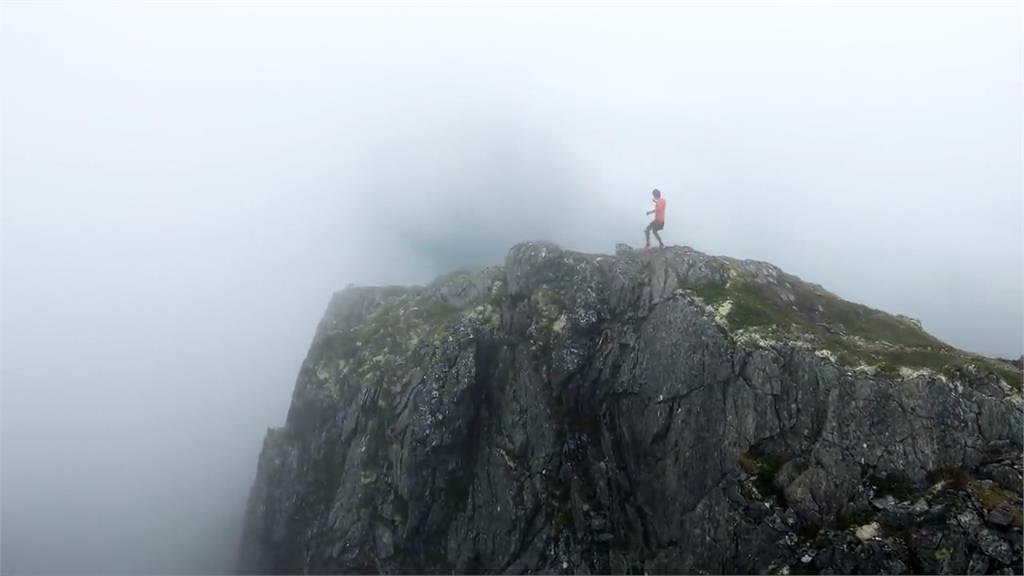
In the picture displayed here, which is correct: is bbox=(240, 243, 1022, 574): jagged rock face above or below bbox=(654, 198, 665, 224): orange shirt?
below

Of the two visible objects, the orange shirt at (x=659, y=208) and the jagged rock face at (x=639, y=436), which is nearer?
the jagged rock face at (x=639, y=436)

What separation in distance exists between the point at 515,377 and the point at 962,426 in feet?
134

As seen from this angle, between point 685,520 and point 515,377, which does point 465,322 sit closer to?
point 515,377

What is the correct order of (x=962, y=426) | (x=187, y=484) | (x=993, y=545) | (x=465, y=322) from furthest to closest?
1. (x=187, y=484)
2. (x=465, y=322)
3. (x=962, y=426)
4. (x=993, y=545)

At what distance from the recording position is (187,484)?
19488 centimetres

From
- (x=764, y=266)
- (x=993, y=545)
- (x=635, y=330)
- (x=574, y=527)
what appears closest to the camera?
(x=993, y=545)

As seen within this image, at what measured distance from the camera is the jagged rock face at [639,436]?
4584 cm

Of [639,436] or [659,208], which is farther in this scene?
[659,208]

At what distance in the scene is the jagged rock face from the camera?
45844 millimetres

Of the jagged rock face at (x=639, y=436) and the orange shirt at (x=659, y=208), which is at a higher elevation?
the orange shirt at (x=659, y=208)

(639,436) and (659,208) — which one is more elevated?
(659,208)

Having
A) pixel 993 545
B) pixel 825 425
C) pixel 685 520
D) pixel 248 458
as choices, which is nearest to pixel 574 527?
pixel 685 520

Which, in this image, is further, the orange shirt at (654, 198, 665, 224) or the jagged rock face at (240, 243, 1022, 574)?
the orange shirt at (654, 198, 665, 224)

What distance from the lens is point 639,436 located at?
6025cm
